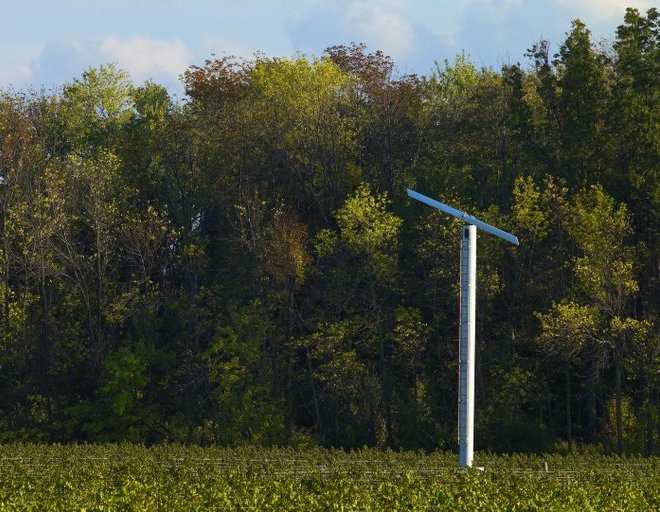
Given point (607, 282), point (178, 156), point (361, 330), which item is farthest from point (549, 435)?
point (178, 156)

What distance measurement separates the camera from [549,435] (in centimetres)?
7019

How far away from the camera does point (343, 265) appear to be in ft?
253

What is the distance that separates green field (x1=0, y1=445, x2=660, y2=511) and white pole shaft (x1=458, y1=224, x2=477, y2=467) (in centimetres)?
139

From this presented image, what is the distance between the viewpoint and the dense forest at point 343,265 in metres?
71.8

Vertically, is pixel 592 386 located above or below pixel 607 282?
below

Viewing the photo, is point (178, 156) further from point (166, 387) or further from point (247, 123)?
point (166, 387)

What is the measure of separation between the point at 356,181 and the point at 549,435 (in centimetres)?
2148

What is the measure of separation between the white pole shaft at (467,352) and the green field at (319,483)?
1391 millimetres

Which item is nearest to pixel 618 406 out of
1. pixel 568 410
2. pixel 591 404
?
pixel 568 410

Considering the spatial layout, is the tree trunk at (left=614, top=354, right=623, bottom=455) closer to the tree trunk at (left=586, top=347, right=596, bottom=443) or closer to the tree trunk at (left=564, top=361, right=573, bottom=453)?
the tree trunk at (left=586, top=347, right=596, bottom=443)

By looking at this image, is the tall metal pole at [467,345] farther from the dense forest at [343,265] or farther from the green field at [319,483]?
the dense forest at [343,265]

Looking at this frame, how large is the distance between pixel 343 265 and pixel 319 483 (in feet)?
108

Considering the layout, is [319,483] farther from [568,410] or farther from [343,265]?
[343,265]

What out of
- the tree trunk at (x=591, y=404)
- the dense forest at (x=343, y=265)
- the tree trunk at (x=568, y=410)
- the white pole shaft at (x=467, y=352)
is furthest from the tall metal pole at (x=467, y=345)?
the tree trunk at (x=591, y=404)
